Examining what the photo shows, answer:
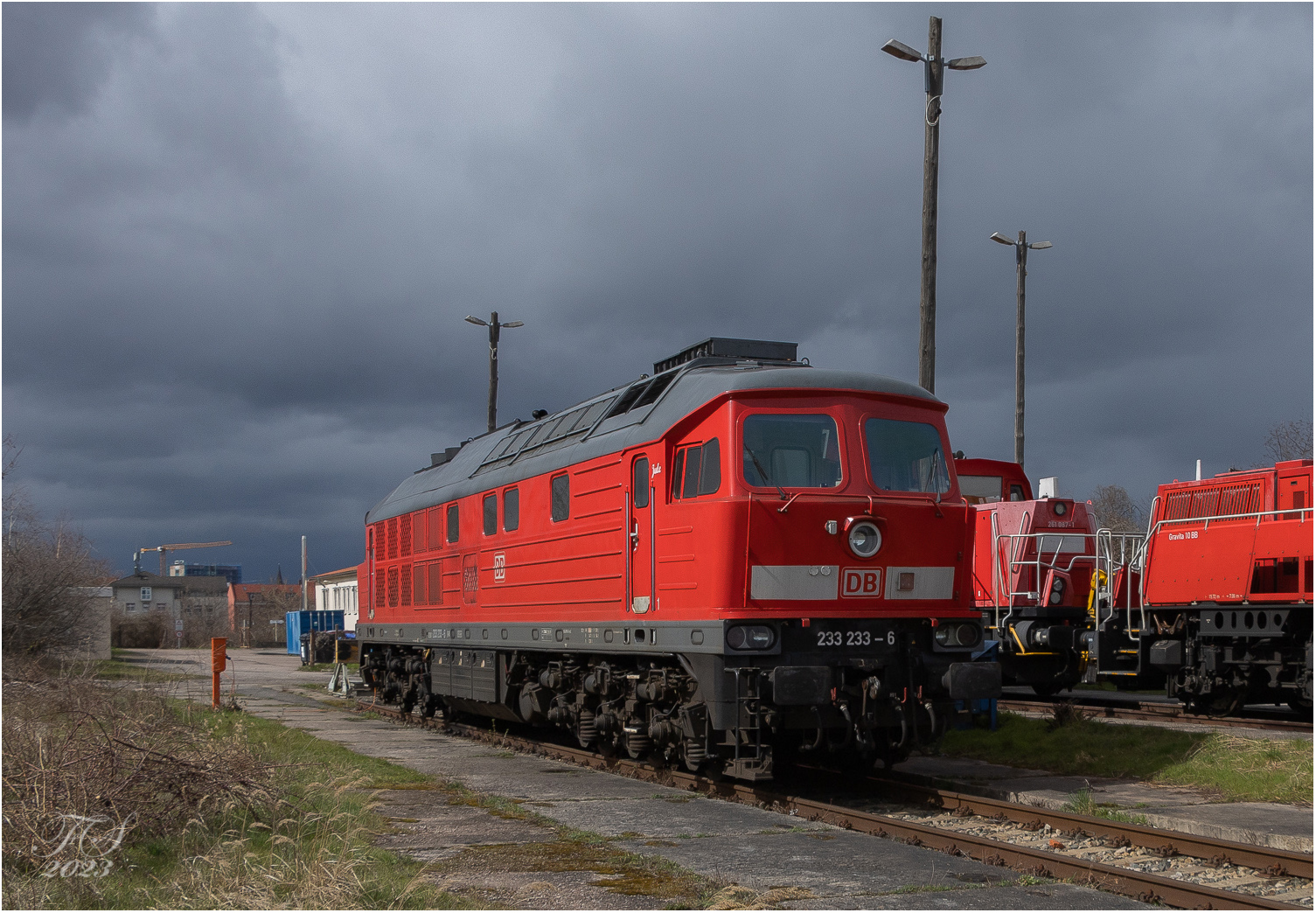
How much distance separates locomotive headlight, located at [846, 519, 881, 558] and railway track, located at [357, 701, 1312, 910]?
7.05 feet

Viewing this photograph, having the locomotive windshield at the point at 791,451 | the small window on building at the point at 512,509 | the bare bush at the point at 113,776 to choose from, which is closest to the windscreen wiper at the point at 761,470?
the locomotive windshield at the point at 791,451

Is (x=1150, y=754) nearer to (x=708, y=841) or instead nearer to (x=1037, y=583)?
(x=1037, y=583)

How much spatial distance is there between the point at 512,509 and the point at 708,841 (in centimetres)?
669

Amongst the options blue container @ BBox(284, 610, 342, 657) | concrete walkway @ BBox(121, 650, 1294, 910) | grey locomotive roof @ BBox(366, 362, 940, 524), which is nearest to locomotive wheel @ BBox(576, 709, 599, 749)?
concrete walkway @ BBox(121, 650, 1294, 910)

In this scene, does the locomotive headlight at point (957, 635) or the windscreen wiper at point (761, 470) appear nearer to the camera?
the windscreen wiper at point (761, 470)

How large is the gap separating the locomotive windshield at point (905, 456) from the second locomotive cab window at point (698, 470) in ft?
4.56

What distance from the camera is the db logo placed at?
1042 centimetres

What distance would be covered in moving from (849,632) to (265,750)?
19.1 feet

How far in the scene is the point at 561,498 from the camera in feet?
43.5

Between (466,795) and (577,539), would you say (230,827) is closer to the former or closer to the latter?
(466,795)

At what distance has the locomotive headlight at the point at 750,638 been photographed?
10.1 m

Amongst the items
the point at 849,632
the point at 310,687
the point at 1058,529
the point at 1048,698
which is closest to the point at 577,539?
the point at 849,632

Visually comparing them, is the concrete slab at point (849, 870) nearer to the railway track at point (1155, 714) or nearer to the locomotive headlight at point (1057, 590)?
the railway track at point (1155, 714)

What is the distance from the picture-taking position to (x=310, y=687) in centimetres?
2964
